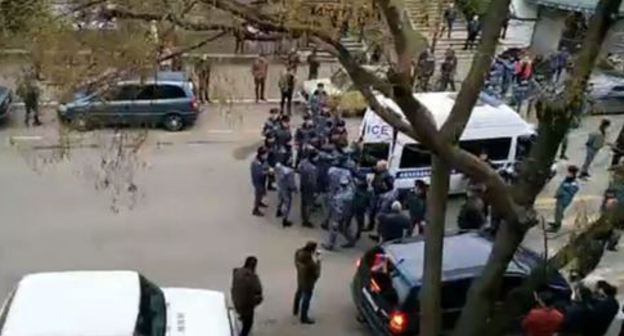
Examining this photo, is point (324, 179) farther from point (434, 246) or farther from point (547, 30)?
point (547, 30)

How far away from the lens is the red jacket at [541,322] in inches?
456

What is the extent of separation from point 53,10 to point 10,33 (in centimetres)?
84

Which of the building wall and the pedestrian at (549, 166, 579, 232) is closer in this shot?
the pedestrian at (549, 166, 579, 232)

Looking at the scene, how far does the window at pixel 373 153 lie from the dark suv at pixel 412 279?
4.26 m

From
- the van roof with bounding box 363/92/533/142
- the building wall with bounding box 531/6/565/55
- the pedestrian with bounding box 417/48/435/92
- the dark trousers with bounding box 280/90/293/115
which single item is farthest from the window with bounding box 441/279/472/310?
the building wall with bounding box 531/6/565/55

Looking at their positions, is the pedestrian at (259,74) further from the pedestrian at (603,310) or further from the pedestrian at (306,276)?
the pedestrian at (603,310)

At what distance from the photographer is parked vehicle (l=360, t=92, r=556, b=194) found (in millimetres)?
17844

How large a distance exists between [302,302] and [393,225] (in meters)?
2.19

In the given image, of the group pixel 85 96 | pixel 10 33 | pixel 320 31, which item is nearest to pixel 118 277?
pixel 85 96

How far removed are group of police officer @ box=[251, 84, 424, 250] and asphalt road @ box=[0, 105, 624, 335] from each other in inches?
13.6

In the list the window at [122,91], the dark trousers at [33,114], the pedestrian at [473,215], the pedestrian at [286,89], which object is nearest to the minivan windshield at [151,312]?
the window at [122,91]

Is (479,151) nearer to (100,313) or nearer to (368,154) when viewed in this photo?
(368,154)

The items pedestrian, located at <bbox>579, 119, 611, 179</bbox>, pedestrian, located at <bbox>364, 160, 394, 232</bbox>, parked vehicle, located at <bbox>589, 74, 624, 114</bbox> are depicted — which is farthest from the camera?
parked vehicle, located at <bbox>589, 74, 624, 114</bbox>

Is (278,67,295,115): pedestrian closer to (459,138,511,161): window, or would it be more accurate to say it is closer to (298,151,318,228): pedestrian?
(298,151,318,228): pedestrian
